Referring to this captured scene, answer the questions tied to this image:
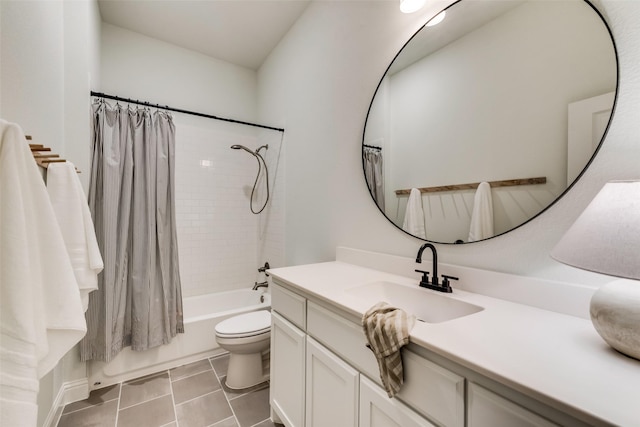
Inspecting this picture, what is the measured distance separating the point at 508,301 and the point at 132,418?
2170 millimetres

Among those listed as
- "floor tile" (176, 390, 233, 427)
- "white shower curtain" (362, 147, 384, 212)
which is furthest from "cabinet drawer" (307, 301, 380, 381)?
"floor tile" (176, 390, 233, 427)

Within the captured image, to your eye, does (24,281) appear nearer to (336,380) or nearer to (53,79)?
(336,380)

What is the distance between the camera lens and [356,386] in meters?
0.92

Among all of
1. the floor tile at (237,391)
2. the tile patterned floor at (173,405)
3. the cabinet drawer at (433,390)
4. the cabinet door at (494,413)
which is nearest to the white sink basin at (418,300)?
the cabinet drawer at (433,390)

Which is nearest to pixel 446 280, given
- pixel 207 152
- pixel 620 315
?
pixel 620 315

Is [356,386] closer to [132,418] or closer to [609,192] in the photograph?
[609,192]

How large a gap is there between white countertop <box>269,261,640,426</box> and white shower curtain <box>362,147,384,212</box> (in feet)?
2.42

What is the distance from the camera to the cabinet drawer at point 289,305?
48.8 inches

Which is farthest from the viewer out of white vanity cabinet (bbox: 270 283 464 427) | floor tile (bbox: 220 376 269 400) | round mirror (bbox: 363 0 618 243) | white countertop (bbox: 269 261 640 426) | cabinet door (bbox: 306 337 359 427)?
floor tile (bbox: 220 376 269 400)

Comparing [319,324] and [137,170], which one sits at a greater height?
[137,170]

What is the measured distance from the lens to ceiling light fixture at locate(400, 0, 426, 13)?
1.26m

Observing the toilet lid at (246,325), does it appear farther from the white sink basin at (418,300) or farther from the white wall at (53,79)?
the white sink basin at (418,300)

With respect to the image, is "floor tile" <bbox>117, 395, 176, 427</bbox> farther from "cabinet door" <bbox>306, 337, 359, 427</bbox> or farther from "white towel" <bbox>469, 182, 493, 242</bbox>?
"white towel" <bbox>469, 182, 493, 242</bbox>

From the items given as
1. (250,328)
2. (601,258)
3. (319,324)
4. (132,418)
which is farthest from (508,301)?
(132,418)
